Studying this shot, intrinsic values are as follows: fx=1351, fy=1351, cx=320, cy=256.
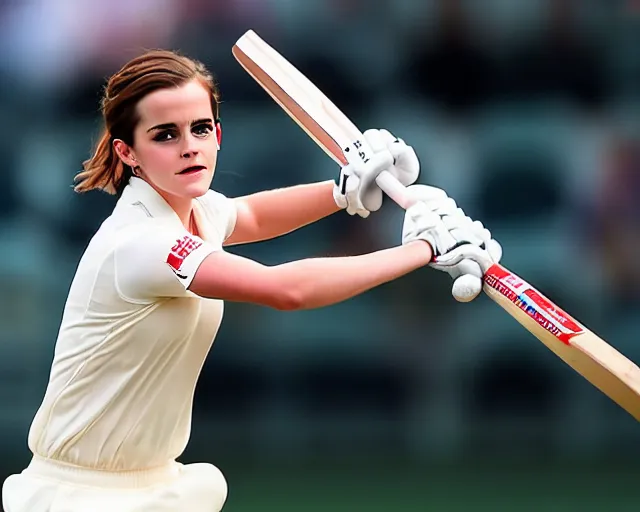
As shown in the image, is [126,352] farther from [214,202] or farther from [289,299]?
[214,202]

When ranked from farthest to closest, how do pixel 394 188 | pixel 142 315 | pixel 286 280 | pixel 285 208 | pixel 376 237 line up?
1. pixel 376 237
2. pixel 285 208
3. pixel 394 188
4. pixel 142 315
5. pixel 286 280

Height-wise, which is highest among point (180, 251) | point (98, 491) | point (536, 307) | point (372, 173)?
point (372, 173)

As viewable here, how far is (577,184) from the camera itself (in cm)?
469

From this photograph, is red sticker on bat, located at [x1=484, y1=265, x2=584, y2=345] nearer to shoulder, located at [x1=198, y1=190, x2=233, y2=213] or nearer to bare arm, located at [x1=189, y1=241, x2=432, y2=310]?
bare arm, located at [x1=189, y1=241, x2=432, y2=310]

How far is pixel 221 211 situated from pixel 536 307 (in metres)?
0.67

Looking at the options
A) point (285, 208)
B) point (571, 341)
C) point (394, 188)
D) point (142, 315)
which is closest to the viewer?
point (142, 315)

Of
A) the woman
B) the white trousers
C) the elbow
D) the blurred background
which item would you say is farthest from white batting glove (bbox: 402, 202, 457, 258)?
the blurred background

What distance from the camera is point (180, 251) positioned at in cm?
232

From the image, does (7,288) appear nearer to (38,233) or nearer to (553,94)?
(38,233)

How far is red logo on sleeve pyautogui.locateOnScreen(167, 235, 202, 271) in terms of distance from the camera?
2.31m

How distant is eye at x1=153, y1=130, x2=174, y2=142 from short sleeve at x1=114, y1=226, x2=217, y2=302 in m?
0.17

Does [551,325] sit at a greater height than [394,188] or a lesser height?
lesser

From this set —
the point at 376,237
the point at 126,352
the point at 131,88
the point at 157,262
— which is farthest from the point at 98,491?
the point at 376,237

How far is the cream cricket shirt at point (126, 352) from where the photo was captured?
7.87 ft
